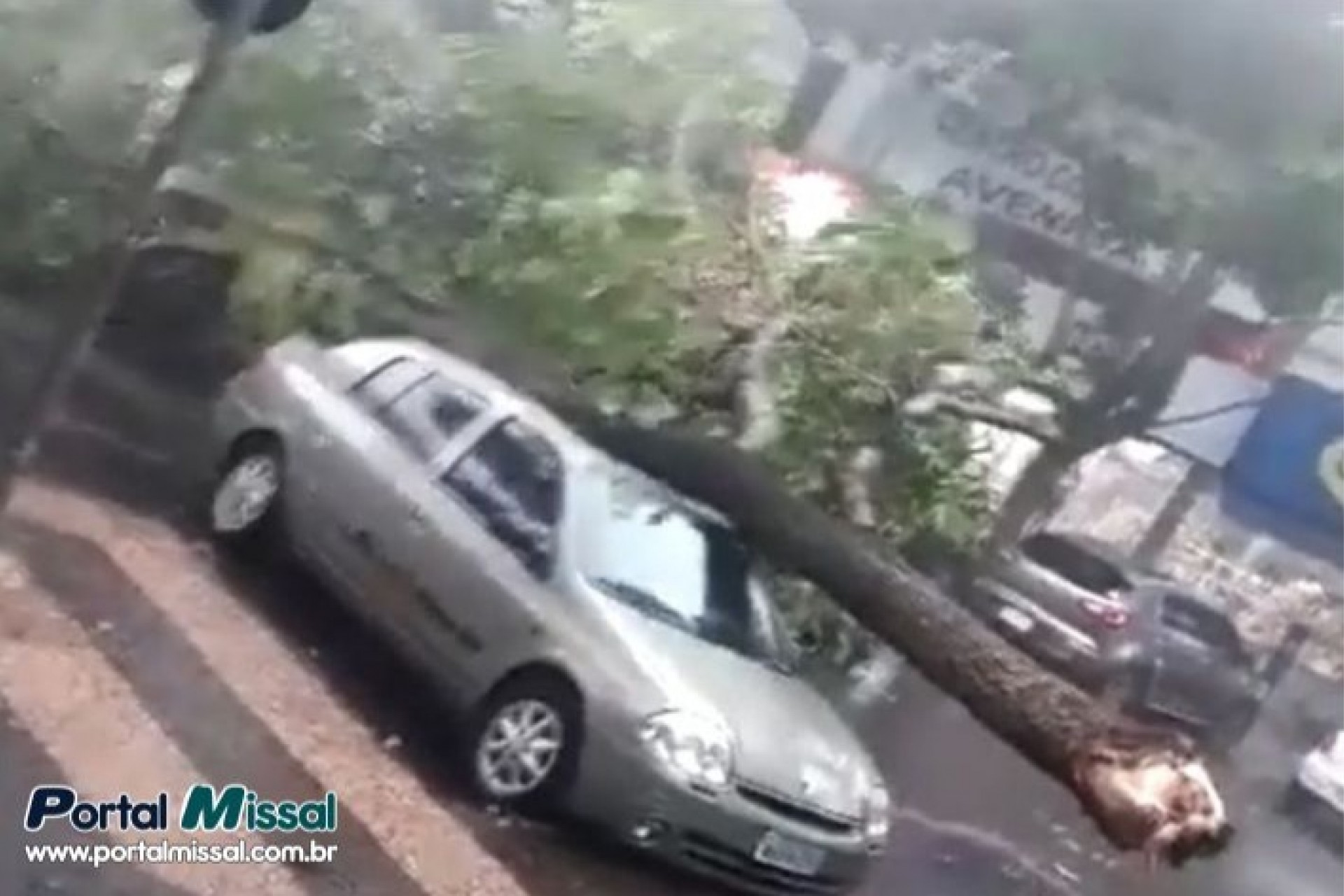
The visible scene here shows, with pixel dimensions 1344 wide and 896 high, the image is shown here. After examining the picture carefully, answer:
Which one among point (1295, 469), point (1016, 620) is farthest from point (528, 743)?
point (1295, 469)

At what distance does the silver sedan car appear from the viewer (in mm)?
1559

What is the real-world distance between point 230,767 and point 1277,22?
3.81ft

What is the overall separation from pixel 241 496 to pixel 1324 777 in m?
1.02

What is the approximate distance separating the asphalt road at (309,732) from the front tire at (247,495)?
3cm

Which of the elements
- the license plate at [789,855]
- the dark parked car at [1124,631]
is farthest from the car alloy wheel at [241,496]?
the dark parked car at [1124,631]

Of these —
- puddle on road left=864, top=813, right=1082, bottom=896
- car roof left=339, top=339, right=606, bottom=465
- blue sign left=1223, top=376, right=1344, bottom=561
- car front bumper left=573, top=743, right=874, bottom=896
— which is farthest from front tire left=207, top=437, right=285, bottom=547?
blue sign left=1223, top=376, right=1344, bottom=561

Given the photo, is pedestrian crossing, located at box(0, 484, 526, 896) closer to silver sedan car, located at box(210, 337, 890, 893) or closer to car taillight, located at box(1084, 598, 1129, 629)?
silver sedan car, located at box(210, 337, 890, 893)

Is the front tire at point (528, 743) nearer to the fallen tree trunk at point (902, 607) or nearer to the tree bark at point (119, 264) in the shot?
the fallen tree trunk at point (902, 607)

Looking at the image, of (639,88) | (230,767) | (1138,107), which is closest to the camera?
(230,767)

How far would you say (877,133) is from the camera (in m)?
1.69

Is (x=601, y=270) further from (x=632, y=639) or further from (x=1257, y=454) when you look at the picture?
(x=1257, y=454)

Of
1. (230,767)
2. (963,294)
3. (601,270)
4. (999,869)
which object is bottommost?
(230,767)

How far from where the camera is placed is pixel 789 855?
1571 mm

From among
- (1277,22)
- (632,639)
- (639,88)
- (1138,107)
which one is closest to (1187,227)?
(1138,107)
